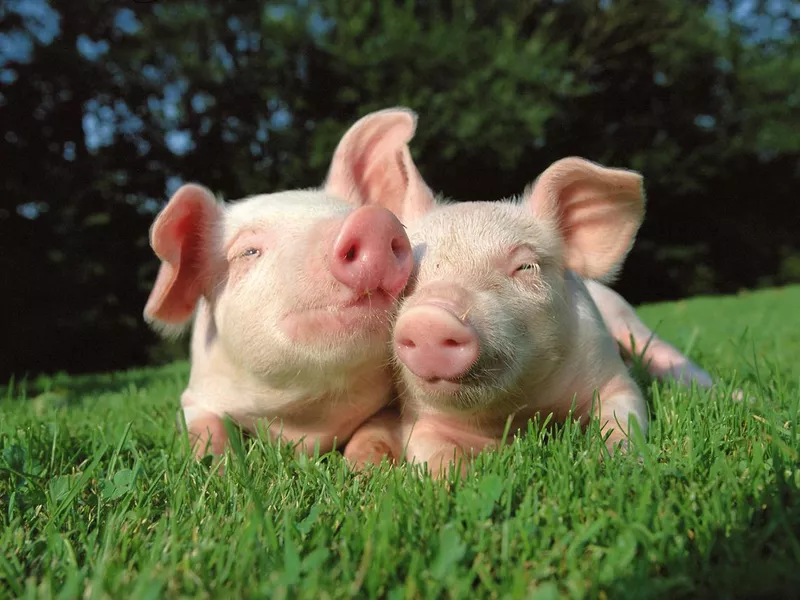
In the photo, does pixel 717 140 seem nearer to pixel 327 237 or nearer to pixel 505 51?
pixel 505 51

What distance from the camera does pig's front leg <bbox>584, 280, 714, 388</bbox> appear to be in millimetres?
2984

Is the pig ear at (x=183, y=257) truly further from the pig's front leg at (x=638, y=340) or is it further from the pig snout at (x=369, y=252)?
the pig's front leg at (x=638, y=340)

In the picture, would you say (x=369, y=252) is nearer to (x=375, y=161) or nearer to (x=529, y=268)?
(x=529, y=268)

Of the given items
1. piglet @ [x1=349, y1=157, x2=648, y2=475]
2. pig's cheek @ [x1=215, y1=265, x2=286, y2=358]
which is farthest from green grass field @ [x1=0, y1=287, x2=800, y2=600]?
pig's cheek @ [x1=215, y1=265, x2=286, y2=358]

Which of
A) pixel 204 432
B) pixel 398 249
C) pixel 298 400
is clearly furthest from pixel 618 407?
pixel 204 432

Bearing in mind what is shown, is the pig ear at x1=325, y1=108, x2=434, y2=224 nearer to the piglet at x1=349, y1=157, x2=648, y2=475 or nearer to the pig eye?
the piglet at x1=349, y1=157, x2=648, y2=475

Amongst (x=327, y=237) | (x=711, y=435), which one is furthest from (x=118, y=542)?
(x=711, y=435)

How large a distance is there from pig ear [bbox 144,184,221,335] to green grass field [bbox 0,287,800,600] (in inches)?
21.6

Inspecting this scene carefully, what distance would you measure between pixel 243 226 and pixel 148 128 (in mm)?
14549

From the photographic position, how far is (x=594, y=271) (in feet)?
7.87

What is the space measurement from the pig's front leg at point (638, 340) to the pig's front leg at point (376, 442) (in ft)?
3.92

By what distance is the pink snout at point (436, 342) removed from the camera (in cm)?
169

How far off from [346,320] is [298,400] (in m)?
0.42

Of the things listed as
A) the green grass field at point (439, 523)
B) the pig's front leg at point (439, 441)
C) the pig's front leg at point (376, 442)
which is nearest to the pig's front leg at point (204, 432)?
the green grass field at point (439, 523)
